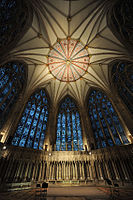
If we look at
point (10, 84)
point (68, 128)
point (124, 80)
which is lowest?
point (68, 128)

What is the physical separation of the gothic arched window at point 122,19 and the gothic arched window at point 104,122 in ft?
27.6

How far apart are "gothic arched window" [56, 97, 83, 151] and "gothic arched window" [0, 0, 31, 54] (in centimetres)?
1242

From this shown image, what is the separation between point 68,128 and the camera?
51.6 feet

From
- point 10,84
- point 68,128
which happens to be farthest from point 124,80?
point 10,84

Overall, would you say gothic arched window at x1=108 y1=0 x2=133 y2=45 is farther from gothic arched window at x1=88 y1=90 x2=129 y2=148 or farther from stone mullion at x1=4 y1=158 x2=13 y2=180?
stone mullion at x1=4 y1=158 x2=13 y2=180

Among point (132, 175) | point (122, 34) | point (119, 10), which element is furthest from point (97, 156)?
point (119, 10)

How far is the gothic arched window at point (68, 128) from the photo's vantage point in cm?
1376

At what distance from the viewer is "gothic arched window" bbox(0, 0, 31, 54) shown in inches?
288

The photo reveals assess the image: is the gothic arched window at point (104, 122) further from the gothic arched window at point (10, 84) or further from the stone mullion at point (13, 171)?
the gothic arched window at point (10, 84)

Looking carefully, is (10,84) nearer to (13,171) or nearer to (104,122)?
(13,171)

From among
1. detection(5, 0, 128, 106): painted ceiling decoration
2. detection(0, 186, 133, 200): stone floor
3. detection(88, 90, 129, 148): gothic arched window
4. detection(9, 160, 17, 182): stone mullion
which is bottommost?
detection(0, 186, 133, 200): stone floor

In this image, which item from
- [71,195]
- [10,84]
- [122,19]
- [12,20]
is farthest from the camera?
[10,84]

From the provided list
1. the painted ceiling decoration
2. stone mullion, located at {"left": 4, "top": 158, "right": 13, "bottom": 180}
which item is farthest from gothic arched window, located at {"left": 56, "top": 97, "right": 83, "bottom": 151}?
stone mullion, located at {"left": 4, "top": 158, "right": 13, "bottom": 180}

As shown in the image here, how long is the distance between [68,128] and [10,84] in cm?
1049
